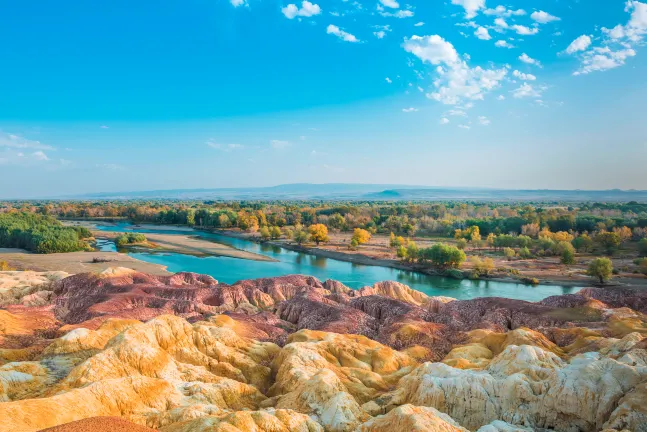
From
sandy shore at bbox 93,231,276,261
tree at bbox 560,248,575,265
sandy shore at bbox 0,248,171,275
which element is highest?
tree at bbox 560,248,575,265

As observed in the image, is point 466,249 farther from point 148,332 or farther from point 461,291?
point 148,332

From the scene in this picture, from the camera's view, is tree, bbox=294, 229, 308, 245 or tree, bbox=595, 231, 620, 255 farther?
tree, bbox=294, 229, 308, 245

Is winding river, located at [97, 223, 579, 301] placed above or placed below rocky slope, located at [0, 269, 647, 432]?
below

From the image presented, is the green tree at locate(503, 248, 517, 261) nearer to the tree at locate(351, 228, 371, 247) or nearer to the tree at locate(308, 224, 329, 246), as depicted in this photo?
the tree at locate(351, 228, 371, 247)

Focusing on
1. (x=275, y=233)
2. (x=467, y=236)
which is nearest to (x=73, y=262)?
(x=275, y=233)

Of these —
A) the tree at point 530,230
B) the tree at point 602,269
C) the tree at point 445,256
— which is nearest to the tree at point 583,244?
the tree at point 530,230

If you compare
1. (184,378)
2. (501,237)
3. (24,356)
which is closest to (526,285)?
(501,237)

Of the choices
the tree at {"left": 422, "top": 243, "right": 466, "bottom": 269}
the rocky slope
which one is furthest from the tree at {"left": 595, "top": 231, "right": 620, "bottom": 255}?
the rocky slope
